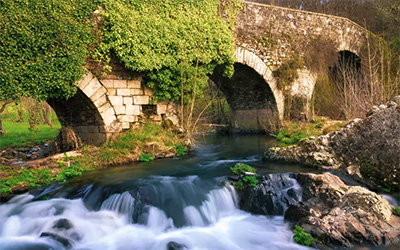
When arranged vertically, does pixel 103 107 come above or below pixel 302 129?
above

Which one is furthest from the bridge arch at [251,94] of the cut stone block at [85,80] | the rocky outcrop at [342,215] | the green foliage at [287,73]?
the rocky outcrop at [342,215]

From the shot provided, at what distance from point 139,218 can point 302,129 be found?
768 cm

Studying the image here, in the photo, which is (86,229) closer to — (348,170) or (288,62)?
(348,170)

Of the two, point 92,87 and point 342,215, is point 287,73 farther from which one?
point 342,215

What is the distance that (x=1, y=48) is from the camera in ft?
18.4

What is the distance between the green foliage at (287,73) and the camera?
1165 cm

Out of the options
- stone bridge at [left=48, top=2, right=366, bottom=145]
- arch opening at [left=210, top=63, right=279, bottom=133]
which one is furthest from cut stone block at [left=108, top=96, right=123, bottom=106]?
arch opening at [left=210, top=63, right=279, bottom=133]

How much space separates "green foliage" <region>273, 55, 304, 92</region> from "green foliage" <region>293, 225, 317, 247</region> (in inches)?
345

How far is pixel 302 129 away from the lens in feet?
33.9

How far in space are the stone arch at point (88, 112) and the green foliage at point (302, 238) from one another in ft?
16.6

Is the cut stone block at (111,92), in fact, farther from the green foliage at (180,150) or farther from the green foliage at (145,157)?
the green foliage at (180,150)

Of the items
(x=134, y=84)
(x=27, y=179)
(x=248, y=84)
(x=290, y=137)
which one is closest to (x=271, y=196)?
(x=27, y=179)

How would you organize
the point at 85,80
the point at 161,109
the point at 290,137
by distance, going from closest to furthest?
the point at 85,80, the point at 161,109, the point at 290,137

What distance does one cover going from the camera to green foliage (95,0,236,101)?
7051mm
